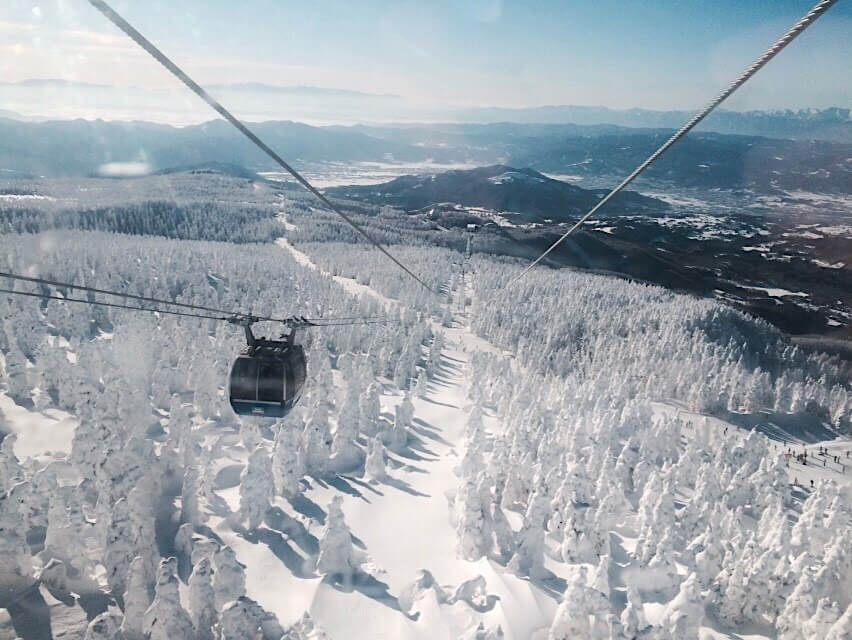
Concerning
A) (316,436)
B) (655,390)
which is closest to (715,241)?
(655,390)

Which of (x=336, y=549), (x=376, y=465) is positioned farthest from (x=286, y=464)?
(x=336, y=549)

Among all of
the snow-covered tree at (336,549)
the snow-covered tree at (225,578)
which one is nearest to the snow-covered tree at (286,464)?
the snow-covered tree at (336,549)

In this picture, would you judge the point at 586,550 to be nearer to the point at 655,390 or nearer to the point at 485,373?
the point at 485,373

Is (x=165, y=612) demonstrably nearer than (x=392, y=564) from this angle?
Yes

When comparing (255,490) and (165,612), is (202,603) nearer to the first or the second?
(165,612)

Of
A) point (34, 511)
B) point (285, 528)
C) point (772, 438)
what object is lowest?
point (772, 438)

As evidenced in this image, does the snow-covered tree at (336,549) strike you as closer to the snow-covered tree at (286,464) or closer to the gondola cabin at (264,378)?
the snow-covered tree at (286,464)

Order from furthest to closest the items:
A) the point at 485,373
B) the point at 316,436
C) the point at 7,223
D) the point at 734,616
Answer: the point at 7,223, the point at 485,373, the point at 316,436, the point at 734,616
